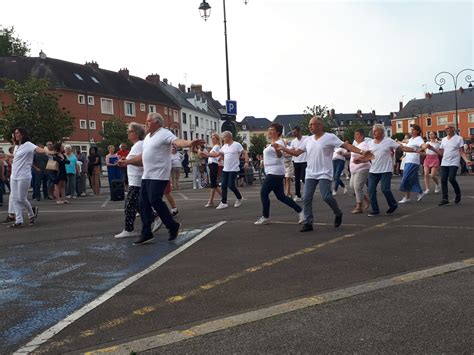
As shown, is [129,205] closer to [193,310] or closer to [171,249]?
[171,249]

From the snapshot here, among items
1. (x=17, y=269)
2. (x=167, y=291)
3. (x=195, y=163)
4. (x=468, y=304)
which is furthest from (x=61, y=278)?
(x=195, y=163)

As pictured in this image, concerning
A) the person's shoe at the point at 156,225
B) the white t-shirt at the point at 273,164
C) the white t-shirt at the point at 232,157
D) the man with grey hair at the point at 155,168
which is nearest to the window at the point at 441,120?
the white t-shirt at the point at 232,157

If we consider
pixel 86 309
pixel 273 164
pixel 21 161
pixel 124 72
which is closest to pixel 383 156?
pixel 273 164

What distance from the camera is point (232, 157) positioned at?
37.7 feet

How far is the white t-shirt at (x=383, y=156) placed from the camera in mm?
9844

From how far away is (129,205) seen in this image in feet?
26.3

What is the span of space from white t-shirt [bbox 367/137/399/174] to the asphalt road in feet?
3.09

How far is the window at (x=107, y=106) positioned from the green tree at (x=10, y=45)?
47.6 ft

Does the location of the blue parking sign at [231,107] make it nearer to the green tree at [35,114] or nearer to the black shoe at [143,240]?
→ the black shoe at [143,240]

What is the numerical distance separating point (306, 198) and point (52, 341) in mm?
5061

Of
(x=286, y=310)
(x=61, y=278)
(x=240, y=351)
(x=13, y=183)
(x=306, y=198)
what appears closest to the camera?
(x=240, y=351)

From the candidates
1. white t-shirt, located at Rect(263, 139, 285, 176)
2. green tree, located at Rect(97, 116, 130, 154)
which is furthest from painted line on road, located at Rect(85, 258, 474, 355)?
green tree, located at Rect(97, 116, 130, 154)

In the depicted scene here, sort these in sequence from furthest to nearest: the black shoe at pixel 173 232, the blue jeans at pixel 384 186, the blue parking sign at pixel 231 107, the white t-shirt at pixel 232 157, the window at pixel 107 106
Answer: the window at pixel 107 106, the blue parking sign at pixel 231 107, the white t-shirt at pixel 232 157, the blue jeans at pixel 384 186, the black shoe at pixel 173 232

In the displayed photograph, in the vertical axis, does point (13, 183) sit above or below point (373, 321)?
above
